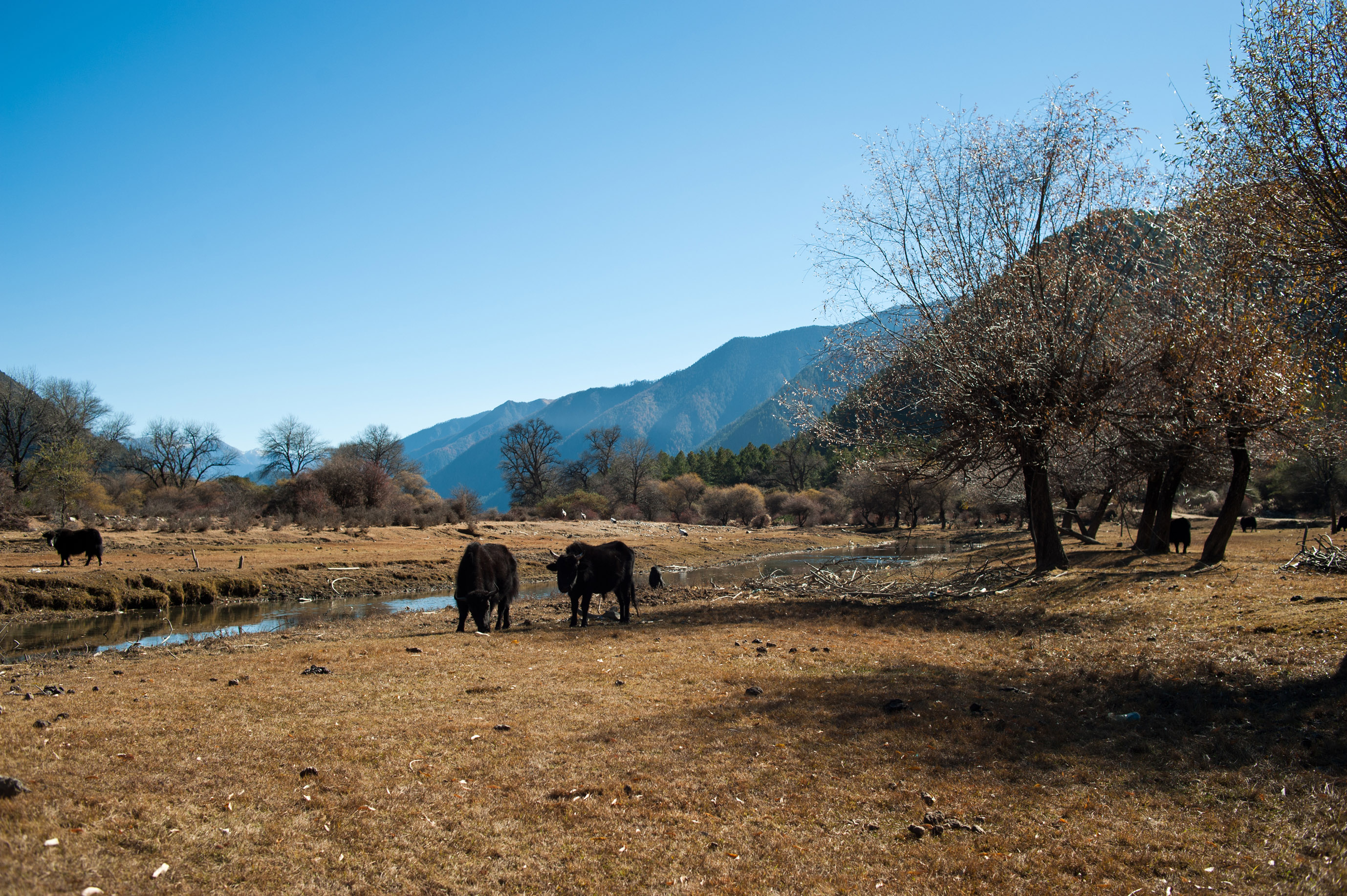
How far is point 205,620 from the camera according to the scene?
853 inches

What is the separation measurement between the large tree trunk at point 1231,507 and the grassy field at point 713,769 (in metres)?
6.11

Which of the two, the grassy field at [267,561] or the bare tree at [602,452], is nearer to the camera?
the grassy field at [267,561]

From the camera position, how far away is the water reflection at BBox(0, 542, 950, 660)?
56.9 feet

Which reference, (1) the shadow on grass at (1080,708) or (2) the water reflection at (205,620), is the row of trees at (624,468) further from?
(1) the shadow on grass at (1080,708)

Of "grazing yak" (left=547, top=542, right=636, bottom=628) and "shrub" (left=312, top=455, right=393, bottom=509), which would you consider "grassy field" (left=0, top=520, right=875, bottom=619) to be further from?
"grazing yak" (left=547, top=542, right=636, bottom=628)

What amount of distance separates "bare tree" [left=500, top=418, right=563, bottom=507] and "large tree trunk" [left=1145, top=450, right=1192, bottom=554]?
239 ft

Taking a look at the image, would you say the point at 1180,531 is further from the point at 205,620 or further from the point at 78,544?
the point at 78,544

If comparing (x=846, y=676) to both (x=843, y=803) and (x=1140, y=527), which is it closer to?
(x=843, y=803)

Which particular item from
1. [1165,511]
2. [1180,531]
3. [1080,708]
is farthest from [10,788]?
[1180,531]

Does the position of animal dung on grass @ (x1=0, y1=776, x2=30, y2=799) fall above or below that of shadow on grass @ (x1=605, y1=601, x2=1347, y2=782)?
above

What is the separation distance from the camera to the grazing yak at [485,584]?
1645 cm

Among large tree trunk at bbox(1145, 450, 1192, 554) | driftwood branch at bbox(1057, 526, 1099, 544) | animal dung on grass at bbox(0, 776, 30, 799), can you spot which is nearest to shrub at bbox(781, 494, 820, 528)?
driftwood branch at bbox(1057, 526, 1099, 544)

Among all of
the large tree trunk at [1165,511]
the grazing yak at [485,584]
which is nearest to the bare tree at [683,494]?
the large tree trunk at [1165,511]

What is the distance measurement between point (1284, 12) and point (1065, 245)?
24.9 ft
